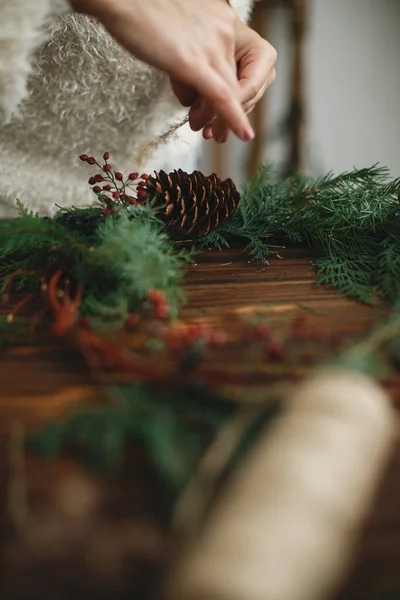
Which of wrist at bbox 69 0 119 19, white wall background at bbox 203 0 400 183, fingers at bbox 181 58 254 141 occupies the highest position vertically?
white wall background at bbox 203 0 400 183

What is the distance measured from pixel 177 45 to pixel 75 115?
28 centimetres

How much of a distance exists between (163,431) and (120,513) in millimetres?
34

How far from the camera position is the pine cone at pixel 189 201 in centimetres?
46

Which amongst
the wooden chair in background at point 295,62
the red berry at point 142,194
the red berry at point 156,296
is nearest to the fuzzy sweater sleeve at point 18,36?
the red berry at point 142,194

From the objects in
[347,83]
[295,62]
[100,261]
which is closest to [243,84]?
[100,261]

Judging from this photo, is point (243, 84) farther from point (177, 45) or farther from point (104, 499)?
point (104, 499)

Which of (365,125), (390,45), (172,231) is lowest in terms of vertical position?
(172,231)

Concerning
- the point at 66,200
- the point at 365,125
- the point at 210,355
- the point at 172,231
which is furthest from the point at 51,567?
the point at 365,125

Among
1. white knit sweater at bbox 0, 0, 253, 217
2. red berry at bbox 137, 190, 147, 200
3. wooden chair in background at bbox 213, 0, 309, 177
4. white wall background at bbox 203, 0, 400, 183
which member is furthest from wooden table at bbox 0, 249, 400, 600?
white wall background at bbox 203, 0, 400, 183

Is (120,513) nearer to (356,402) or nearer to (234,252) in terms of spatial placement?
(356,402)

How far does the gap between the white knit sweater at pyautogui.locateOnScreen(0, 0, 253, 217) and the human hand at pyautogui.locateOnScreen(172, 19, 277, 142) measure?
8cm

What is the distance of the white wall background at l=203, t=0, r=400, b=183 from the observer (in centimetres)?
166

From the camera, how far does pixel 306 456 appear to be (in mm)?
172

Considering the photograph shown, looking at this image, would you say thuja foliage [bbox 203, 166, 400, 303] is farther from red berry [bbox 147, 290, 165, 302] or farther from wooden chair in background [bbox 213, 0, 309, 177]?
wooden chair in background [bbox 213, 0, 309, 177]
